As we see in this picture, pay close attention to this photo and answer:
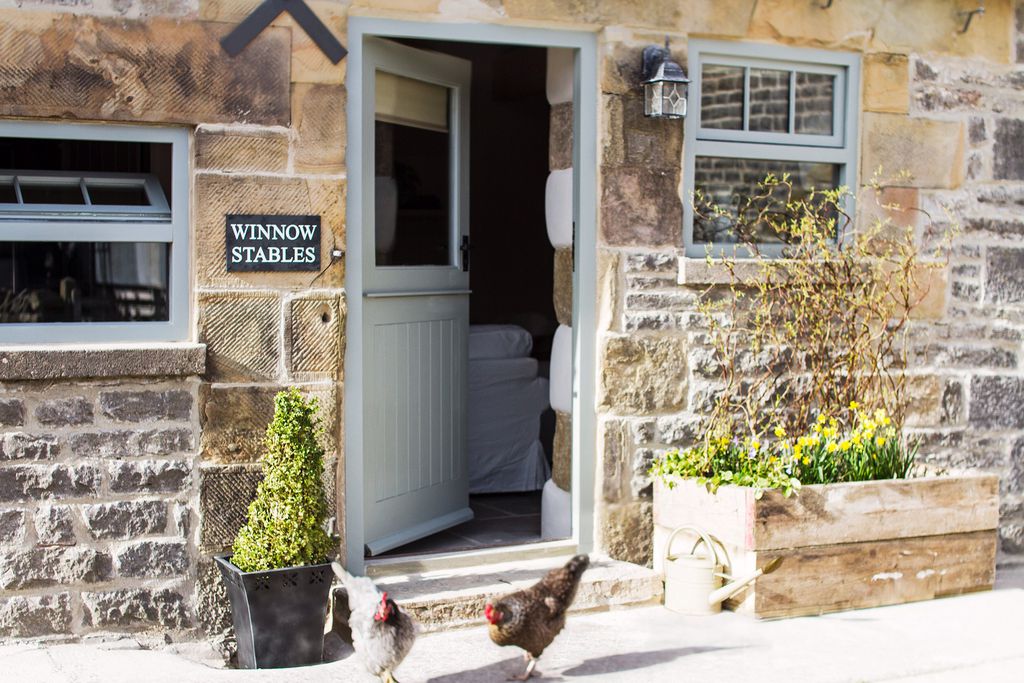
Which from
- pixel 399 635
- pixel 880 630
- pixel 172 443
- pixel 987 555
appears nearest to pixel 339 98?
pixel 172 443

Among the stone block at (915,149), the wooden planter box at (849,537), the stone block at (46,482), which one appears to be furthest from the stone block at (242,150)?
the stone block at (915,149)

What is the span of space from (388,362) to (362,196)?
0.84m

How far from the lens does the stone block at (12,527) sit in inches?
182

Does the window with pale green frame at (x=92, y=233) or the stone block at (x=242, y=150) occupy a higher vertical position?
the stone block at (x=242, y=150)

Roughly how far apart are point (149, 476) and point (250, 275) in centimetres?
90

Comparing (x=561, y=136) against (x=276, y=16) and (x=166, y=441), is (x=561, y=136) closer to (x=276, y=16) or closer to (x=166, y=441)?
(x=276, y=16)

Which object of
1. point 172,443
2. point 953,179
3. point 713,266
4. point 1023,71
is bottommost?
point 172,443

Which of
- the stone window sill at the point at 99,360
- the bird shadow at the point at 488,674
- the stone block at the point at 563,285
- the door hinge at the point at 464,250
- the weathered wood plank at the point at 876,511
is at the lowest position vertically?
the bird shadow at the point at 488,674

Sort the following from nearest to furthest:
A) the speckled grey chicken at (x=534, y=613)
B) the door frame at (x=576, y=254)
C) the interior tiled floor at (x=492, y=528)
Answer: the speckled grey chicken at (x=534, y=613) → the door frame at (x=576, y=254) → the interior tiled floor at (x=492, y=528)

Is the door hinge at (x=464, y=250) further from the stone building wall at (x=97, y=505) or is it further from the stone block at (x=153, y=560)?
the stone block at (x=153, y=560)

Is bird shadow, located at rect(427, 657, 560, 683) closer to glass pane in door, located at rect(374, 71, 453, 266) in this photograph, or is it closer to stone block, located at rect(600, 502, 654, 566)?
stone block, located at rect(600, 502, 654, 566)

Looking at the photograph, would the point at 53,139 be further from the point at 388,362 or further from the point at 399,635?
the point at 399,635

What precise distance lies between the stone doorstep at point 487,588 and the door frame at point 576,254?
0.21 metres

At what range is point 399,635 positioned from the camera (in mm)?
4145
